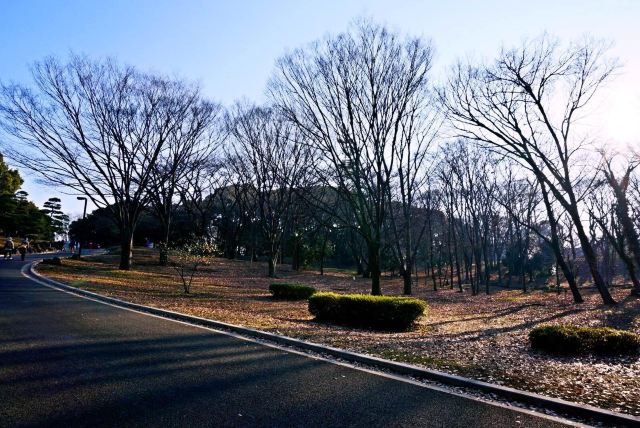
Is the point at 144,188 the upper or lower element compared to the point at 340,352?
upper

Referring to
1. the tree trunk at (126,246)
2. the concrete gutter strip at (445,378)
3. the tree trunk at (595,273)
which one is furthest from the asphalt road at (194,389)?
the tree trunk at (126,246)

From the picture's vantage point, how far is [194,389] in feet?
15.1

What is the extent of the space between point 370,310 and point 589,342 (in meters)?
4.60

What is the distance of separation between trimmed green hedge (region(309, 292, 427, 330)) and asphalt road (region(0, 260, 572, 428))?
4.19 meters

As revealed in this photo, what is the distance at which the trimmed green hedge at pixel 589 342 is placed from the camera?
752 centimetres

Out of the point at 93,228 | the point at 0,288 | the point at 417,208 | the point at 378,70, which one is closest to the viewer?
the point at 0,288

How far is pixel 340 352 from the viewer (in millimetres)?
6730

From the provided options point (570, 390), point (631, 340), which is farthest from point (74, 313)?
point (631, 340)

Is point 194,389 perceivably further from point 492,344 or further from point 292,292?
point 292,292

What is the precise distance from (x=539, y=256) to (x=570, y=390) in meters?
48.4

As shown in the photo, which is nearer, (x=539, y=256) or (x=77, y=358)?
(x=77, y=358)

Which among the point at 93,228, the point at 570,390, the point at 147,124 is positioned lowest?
the point at 570,390

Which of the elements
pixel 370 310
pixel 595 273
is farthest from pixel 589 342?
pixel 595 273

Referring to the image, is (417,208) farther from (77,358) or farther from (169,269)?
(77,358)
